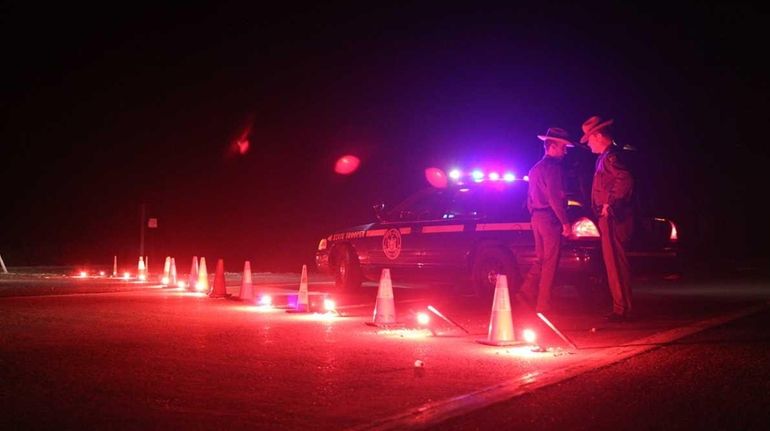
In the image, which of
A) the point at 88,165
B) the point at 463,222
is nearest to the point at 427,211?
the point at 463,222

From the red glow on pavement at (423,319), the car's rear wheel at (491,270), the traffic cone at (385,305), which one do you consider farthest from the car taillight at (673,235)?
the traffic cone at (385,305)

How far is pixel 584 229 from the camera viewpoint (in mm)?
11578

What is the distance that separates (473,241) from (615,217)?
135 inches

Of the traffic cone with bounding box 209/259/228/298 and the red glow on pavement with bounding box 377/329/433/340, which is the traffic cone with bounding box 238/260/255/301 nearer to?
the traffic cone with bounding box 209/259/228/298

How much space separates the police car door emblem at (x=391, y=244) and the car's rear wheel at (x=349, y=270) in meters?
0.93

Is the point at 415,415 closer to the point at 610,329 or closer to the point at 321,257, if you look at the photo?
the point at 610,329

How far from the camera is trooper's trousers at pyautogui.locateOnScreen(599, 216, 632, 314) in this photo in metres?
9.78

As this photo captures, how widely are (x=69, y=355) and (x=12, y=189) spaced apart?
38603 millimetres

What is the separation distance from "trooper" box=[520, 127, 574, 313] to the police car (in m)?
1.94

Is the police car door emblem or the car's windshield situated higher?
the car's windshield

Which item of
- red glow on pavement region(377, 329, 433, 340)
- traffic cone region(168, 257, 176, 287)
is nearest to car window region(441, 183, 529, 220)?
red glow on pavement region(377, 329, 433, 340)

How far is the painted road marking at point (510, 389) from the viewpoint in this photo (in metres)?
4.87

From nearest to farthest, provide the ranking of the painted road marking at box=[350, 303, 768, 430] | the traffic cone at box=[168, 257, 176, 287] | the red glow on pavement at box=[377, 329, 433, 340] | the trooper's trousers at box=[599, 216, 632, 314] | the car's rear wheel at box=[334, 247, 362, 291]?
1. the painted road marking at box=[350, 303, 768, 430]
2. the red glow on pavement at box=[377, 329, 433, 340]
3. the trooper's trousers at box=[599, 216, 632, 314]
4. the car's rear wheel at box=[334, 247, 362, 291]
5. the traffic cone at box=[168, 257, 176, 287]


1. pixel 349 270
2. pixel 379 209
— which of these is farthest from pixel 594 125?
pixel 349 270
